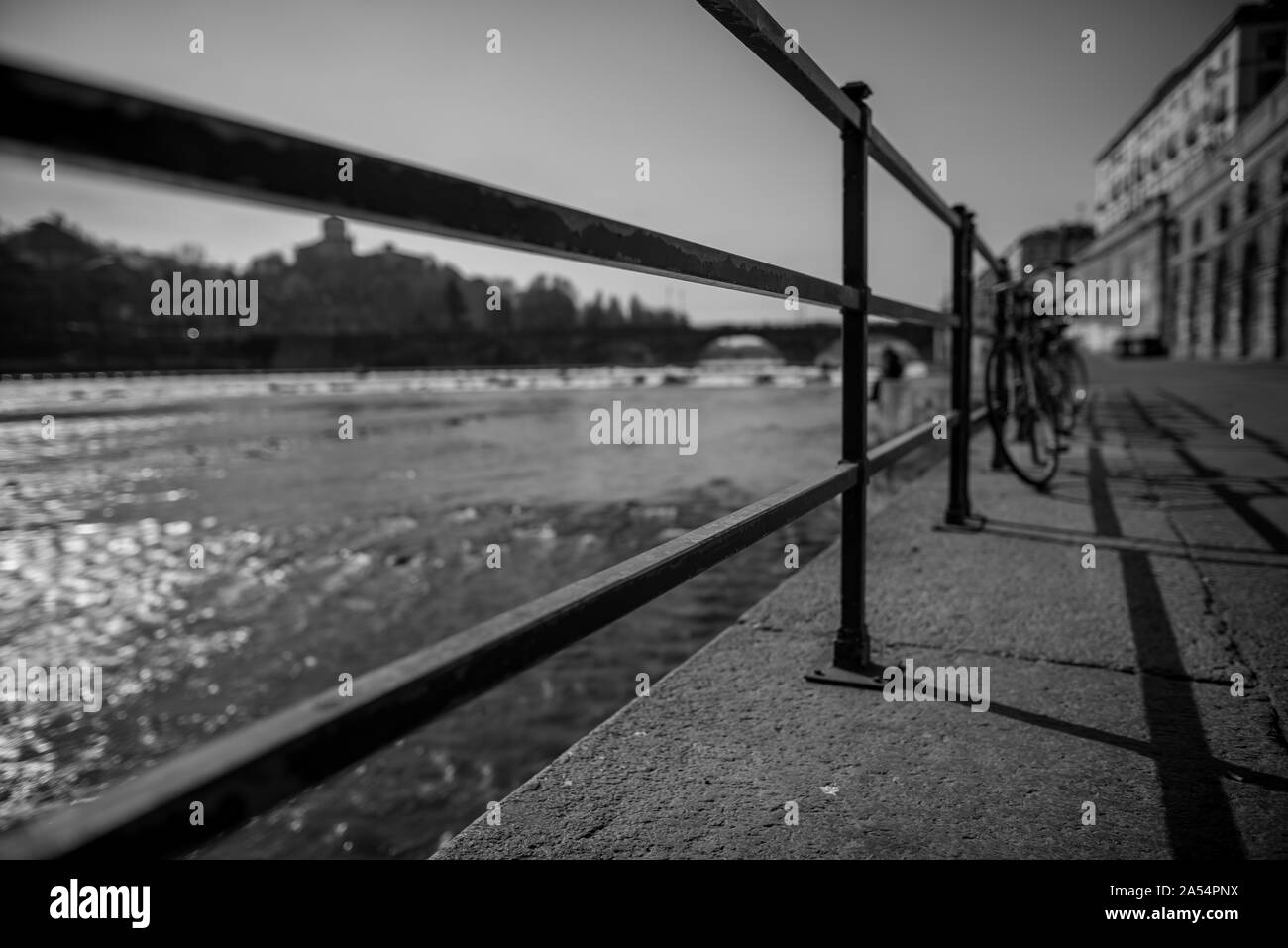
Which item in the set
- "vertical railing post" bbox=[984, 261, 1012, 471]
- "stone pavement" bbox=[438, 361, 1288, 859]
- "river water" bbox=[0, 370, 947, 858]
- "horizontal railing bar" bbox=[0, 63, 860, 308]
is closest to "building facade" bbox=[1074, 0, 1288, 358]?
"river water" bbox=[0, 370, 947, 858]

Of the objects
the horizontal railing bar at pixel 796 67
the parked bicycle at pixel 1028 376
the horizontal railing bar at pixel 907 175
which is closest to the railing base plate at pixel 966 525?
the parked bicycle at pixel 1028 376

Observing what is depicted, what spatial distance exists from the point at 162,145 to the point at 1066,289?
608cm

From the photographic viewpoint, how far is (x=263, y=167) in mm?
712

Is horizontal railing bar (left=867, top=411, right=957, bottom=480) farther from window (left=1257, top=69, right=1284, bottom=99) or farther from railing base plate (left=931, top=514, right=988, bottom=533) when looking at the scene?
window (left=1257, top=69, right=1284, bottom=99)

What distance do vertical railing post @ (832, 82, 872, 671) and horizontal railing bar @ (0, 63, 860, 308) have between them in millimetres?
1334

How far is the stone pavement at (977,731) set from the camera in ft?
4.96

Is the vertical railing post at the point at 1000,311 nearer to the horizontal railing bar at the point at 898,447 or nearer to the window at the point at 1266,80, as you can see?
the horizontal railing bar at the point at 898,447

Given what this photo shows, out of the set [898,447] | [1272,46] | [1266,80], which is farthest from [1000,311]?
[1266,80]

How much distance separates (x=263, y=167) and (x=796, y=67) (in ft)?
4.50

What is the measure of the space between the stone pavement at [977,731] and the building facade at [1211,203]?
20.5 meters

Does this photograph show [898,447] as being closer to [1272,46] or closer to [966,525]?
[966,525]

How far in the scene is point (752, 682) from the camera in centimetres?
225
